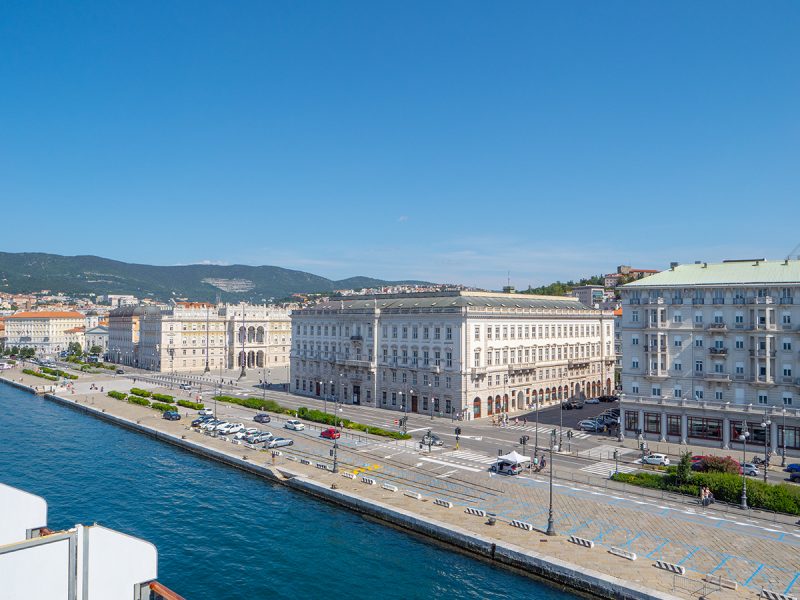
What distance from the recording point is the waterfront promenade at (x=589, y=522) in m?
32.1

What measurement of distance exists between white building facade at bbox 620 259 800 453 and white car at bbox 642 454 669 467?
357 inches

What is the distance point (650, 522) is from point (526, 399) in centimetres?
5122

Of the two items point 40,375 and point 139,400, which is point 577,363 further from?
point 40,375

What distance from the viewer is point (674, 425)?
213 ft

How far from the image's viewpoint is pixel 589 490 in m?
47.3

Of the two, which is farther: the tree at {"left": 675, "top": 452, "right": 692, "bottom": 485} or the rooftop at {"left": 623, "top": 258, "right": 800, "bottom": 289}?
the rooftop at {"left": 623, "top": 258, "right": 800, "bottom": 289}

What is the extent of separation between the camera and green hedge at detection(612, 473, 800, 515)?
138 ft

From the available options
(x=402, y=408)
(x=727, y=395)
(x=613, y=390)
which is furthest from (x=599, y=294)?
(x=727, y=395)

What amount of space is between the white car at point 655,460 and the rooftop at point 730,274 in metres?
20.4

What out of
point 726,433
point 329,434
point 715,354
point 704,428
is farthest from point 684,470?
point 329,434

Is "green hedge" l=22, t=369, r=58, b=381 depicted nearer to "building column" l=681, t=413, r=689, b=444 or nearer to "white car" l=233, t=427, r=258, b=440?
"white car" l=233, t=427, r=258, b=440

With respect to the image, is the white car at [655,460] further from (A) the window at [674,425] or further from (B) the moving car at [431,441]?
(B) the moving car at [431,441]

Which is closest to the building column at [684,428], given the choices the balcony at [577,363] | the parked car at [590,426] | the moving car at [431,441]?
the parked car at [590,426]

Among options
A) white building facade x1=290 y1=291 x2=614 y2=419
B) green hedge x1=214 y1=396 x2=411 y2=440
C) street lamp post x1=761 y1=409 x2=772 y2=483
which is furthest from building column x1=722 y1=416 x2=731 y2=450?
green hedge x1=214 y1=396 x2=411 y2=440
